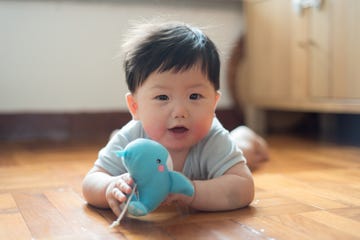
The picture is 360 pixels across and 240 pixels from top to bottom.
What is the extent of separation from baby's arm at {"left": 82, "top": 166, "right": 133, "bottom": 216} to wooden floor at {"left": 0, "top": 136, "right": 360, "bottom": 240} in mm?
16

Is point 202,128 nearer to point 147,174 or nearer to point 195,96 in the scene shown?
point 195,96

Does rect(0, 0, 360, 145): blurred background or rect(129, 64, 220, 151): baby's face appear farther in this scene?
rect(0, 0, 360, 145): blurred background

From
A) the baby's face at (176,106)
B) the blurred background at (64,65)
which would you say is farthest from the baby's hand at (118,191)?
the blurred background at (64,65)

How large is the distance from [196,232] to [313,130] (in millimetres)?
1516

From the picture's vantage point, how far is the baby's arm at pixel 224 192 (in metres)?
0.68

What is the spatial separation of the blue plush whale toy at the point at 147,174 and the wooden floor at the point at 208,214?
3cm

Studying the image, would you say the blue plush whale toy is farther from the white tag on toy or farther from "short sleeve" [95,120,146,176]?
"short sleeve" [95,120,146,176]

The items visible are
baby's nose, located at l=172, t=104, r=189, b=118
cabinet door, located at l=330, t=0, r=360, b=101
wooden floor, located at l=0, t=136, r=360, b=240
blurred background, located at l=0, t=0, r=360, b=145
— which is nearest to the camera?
wooden floor, located at l=0, t=136, r=360, b=240

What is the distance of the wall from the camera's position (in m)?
1.74

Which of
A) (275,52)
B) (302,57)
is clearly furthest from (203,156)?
(275,52)

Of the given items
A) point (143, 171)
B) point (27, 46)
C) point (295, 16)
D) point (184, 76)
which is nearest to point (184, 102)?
point (184, 76)

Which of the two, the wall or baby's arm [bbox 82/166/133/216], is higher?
the wall

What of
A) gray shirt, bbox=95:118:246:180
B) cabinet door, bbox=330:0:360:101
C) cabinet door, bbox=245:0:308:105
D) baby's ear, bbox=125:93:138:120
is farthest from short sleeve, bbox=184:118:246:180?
cabinet door, bbox=245:0:308:105

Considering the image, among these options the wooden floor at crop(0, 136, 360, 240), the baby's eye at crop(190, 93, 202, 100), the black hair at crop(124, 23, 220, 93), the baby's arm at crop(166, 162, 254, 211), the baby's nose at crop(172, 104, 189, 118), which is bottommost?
the wooden floor at crop(0, 136, 360, 240)
